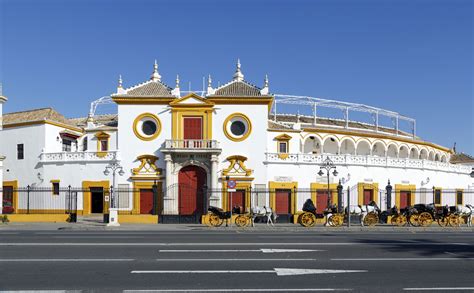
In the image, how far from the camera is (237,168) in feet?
127

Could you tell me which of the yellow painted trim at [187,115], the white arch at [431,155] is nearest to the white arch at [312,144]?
the yellow painted trim at [187,115]

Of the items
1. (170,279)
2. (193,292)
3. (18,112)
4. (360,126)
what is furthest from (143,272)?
(360,126)

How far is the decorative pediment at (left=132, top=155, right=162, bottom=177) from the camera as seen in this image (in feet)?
127

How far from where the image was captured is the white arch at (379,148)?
51.0 m

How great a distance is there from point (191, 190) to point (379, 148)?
22.1m

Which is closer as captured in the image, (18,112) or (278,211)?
(278,211)

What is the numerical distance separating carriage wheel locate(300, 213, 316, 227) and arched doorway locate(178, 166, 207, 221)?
1276 cm

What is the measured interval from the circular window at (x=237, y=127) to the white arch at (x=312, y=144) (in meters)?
10.0

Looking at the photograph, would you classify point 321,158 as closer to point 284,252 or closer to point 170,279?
point 284,252

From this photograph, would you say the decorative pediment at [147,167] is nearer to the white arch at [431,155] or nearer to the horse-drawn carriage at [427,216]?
the horse-drawn carriage at [427,216]

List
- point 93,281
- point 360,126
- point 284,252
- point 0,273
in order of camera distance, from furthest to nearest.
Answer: point 360,126
point 284,252
point 0,273
point 93,281

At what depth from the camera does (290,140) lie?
40812 mm

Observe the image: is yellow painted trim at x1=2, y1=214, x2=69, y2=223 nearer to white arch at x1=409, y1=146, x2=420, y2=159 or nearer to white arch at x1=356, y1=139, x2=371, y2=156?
white arch at x1=356, y1=139, x2=371, y2=156

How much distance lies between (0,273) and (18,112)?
37034 mm
